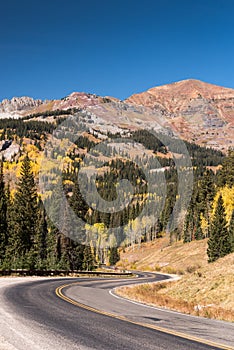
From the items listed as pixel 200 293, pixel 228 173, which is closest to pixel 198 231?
pixel 228 173

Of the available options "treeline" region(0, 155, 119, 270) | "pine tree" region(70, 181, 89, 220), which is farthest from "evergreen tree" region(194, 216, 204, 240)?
"pine tree" region(70, 181, 89, 220)

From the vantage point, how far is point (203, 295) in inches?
894

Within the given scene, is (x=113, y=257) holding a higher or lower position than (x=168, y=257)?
lower

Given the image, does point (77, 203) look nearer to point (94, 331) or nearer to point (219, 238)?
point (219, 238)

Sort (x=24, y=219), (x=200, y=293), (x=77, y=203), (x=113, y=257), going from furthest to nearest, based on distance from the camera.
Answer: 1. (x=113, y=257)
2. (x=77, y=203)
3. (x=24, y=219)
4. (x=200, y=293)

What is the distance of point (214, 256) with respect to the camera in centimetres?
6362

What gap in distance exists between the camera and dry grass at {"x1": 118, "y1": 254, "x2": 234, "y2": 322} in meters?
17.3

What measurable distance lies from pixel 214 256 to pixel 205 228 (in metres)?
28.3

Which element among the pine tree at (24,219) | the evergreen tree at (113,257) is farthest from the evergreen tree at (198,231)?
the pine tree at (24,219)

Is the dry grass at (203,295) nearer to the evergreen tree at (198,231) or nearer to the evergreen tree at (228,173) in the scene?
the evergreen tree at (228,173)

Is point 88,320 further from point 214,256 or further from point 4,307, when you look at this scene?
point 214,256

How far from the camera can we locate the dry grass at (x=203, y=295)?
17328 millimetres

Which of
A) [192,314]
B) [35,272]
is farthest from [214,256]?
[192,314]

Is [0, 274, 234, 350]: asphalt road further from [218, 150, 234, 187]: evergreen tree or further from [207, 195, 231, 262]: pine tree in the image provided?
[218, 150, 234, 187]: evergreen tree
